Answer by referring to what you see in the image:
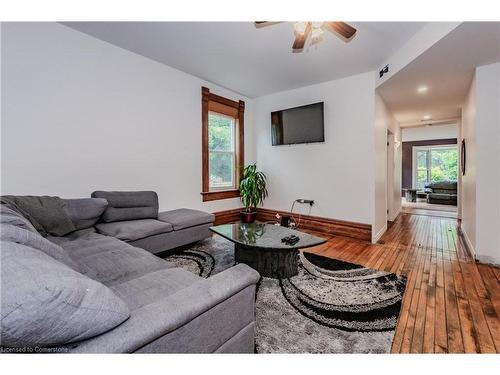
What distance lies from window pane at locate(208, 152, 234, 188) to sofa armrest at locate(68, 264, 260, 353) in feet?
11.4

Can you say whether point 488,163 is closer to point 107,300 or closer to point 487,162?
point 487,162

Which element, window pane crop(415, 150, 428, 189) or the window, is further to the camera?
window pane crop(415, 150, 428, 189)

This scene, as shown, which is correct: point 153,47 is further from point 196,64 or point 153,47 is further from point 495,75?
point 495,75

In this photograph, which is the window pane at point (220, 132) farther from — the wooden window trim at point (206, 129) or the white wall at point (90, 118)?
the white wall at point (90, 118)

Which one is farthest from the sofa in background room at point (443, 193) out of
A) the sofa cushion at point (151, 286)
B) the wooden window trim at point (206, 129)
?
the sofa cushion at point (151, 286)

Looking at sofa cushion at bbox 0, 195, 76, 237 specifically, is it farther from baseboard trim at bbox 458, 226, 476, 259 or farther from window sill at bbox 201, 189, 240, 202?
baseboard trim at bbox 458, 226, 476, 259

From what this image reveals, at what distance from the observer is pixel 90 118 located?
2967mm

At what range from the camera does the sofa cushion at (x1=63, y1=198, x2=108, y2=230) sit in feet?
8.29

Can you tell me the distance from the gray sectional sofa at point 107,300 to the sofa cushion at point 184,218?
94 cm

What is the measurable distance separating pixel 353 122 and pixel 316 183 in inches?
47.7

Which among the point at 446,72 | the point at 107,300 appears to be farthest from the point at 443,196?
the point at 107,300

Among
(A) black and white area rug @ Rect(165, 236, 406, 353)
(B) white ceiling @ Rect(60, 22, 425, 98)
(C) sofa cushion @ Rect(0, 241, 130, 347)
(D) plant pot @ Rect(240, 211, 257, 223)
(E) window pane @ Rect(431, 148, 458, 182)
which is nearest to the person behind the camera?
(C) sofa cushion @ Rect(0, 241, 130, 347)

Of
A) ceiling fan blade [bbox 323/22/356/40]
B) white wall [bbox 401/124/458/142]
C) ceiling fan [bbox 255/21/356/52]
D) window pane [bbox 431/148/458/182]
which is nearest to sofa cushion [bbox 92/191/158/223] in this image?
ceiling fan [bbox 255/21/356/52]
